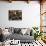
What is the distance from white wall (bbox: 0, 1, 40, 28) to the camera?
5.72 metres

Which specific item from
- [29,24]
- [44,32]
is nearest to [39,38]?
[44,32]

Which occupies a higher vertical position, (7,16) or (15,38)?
(7,16)

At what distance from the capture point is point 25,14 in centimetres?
574

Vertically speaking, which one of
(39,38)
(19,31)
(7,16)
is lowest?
(39,38)

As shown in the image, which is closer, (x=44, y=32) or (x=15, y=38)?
(x=15, y=38)

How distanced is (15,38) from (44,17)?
178cm

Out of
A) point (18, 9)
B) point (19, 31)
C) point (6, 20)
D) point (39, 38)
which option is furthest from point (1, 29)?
point (39, 38)

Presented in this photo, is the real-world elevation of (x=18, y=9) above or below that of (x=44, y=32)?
above

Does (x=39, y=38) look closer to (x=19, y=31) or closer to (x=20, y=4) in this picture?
A: (x=19, y=31)

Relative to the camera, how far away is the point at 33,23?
577 centimetres

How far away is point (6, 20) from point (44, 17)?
6.20 ft

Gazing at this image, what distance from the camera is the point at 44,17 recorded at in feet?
19.2

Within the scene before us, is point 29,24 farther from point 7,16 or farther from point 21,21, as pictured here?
point 7,16

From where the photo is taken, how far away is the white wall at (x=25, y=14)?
5.72m
